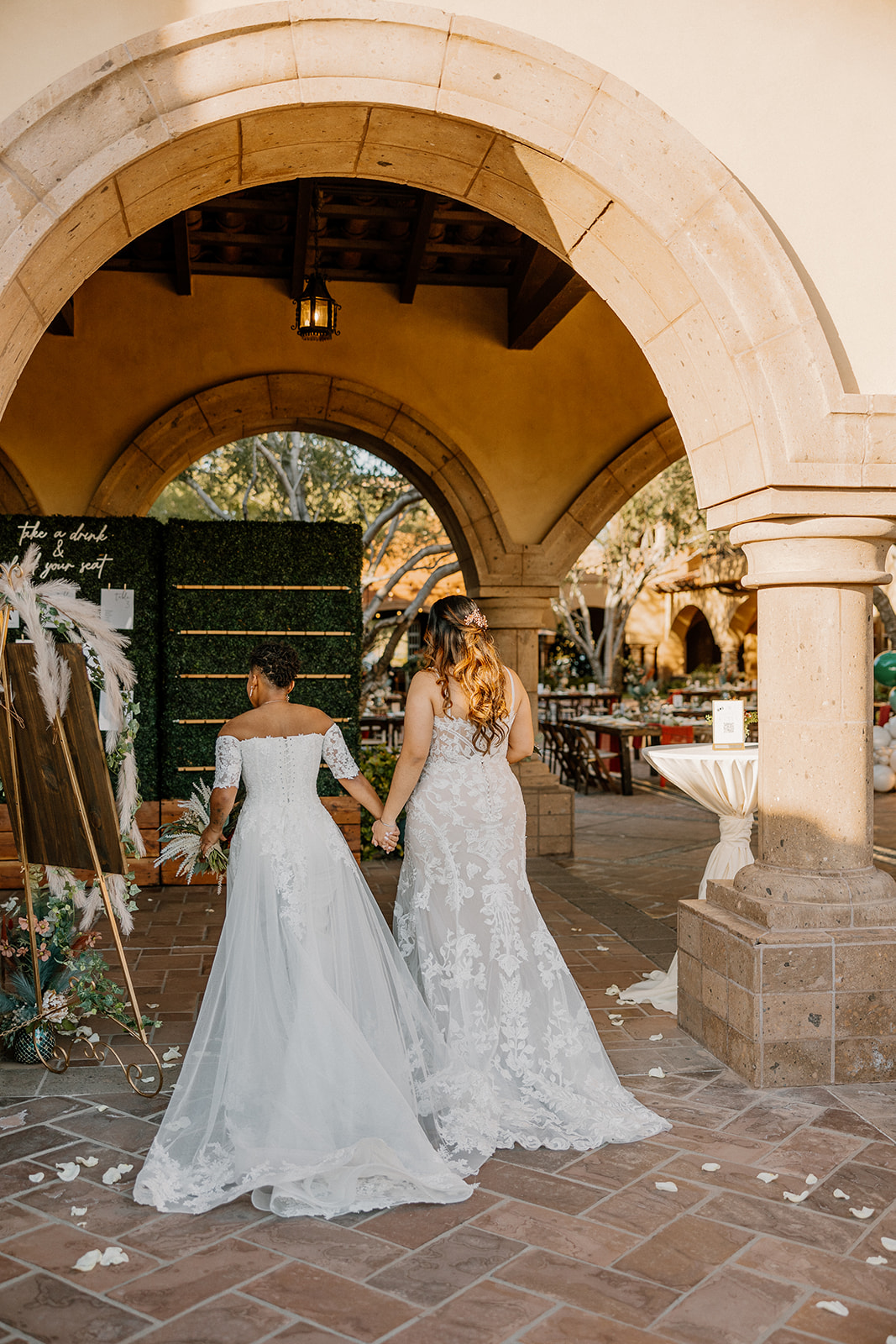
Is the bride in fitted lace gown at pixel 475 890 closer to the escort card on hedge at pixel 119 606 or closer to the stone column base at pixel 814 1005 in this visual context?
the stone column base at pixel 814 1005

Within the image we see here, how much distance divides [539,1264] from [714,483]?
2.77 meters

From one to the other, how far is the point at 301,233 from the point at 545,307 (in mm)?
1735

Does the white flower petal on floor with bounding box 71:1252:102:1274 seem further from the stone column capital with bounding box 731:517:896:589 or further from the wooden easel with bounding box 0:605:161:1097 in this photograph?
the stone column capital with bounding box 731:517:896:589

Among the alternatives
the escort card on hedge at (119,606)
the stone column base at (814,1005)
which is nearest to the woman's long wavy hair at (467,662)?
the stone column base at (814,1005)

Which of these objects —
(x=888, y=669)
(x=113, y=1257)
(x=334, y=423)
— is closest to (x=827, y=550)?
(x=113, y=1257)

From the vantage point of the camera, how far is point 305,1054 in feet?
10.6

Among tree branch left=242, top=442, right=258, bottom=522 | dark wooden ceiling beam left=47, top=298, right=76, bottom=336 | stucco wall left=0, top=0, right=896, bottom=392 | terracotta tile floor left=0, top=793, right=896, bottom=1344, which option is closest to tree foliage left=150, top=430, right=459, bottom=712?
tree branch left=242, top=442, right=258, bottom=522

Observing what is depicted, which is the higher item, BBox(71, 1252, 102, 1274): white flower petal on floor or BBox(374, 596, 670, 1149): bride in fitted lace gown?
BBox(374, 596, 670, 1149): bride in fitted lace gown

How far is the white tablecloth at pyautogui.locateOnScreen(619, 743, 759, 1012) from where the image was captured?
4.48 meters

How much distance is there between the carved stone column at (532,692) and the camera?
844cm

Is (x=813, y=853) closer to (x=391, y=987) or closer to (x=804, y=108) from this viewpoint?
(x=391, y=987)

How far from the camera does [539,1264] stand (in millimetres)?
2615

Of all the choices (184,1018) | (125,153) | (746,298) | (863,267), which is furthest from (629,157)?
(184,1018)
